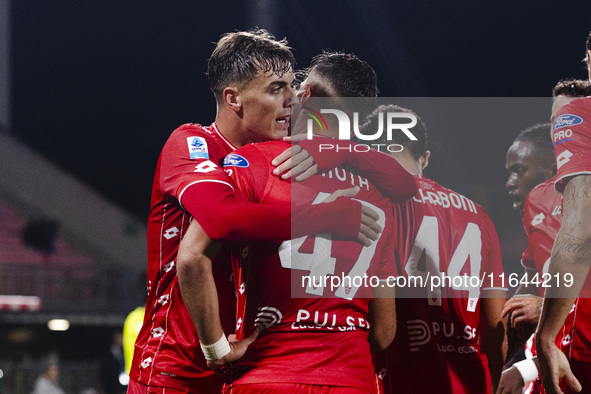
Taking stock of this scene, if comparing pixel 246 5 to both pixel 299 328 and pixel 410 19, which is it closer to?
pixel 410 19

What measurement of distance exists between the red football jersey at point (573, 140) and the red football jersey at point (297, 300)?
921 millimetres

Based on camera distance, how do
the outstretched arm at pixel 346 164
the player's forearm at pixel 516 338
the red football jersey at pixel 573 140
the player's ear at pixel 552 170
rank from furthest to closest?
the player's ear at pixel 552 170 < the player's forearm at pixel 516 338 < the red football jersey at pixel 573 140 < the outstretched arm at pixel 346 164

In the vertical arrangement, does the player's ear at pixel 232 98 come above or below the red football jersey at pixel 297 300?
above

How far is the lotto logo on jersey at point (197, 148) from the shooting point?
2.36m

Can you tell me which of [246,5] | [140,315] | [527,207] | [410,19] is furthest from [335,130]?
[246,5]

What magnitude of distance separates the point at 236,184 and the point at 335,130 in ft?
1.52

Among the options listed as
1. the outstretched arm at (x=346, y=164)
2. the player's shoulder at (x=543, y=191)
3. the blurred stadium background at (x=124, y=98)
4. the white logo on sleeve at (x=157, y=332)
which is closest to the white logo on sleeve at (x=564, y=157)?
the outstretched arm at (x=346, y=164)

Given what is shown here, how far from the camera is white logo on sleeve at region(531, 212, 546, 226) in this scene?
12.0 ft

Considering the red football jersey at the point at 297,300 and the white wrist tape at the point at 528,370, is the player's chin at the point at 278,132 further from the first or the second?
the white wrist tape at the point at 528,370

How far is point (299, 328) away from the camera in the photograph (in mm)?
2107

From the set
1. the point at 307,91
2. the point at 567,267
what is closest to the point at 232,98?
the point at 307,91

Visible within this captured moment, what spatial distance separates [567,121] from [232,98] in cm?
132

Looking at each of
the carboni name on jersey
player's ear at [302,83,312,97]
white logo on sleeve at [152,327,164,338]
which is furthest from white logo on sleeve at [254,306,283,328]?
the carboni name on jersey

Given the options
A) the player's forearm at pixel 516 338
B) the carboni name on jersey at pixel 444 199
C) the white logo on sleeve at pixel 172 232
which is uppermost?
the carboni name on jersey at pixel 444 199
